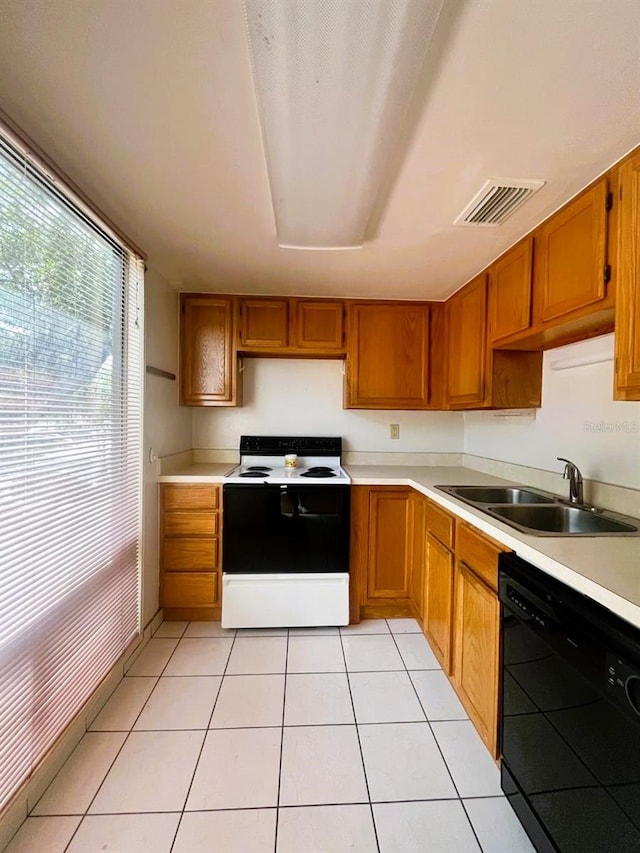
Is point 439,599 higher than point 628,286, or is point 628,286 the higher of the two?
point 628,286

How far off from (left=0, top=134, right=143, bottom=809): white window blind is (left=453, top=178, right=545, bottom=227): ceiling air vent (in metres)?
1.55

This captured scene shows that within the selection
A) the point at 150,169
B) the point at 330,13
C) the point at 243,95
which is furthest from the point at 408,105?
the point at 150,169

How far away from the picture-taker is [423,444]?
294 centimetres

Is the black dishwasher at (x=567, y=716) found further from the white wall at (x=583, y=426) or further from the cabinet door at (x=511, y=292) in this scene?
the cabinet door at (x=511, y=292)

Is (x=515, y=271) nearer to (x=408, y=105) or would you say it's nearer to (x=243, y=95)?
(x=408, y=105)

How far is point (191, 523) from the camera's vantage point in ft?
7.41

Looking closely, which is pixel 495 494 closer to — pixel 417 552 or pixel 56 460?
pixel 417 552

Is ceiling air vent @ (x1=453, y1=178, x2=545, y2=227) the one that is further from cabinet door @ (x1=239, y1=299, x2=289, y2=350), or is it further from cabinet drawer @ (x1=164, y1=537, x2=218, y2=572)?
cabinet drawer @ (x1=164, y1=537, x2=218, y2=572)

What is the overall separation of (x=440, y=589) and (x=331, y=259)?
182 cm

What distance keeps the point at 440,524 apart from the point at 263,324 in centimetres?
174

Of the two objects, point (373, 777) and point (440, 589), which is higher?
point (440, 589)

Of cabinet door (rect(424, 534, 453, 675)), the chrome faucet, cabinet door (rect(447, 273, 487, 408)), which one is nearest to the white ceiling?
cabinet door (rect(447, 273, 487, 408))

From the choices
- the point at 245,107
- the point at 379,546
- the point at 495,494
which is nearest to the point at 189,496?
the point at 379,546

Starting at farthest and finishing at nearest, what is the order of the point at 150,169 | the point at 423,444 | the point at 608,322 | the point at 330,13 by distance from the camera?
1. the point at 423,444
2. the point at 608,322
3. the point at 150,169
4. the point at 330,13
